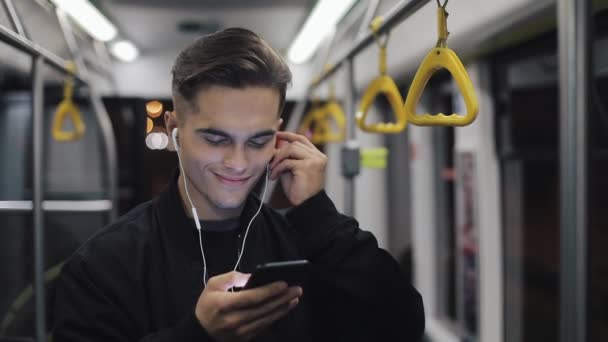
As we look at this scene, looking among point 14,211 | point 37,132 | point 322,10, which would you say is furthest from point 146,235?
point 322,10

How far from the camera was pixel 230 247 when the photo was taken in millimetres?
1005

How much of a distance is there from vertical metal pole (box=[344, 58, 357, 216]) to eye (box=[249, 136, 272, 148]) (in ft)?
2.78

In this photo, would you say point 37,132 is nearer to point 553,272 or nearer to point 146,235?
point 146,235

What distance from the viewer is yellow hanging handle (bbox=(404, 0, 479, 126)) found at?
35.9 inches

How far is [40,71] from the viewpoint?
170 centimetres


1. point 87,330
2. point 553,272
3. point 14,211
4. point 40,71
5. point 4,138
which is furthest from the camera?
point 553,272

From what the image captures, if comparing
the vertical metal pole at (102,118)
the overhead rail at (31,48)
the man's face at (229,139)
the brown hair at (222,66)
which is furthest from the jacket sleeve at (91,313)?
the vertical metal pole at (102,118)

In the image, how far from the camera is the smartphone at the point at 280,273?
819 millimetres

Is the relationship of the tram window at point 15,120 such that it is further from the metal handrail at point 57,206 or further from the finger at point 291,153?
the finger at point 291,153

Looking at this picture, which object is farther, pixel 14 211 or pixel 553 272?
pixel 553 272

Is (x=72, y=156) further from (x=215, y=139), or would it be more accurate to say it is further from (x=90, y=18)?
(x=215, y=139)

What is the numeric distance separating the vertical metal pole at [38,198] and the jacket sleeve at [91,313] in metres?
0.77

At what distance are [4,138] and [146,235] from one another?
211cm

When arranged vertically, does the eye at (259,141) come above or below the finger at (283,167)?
above
